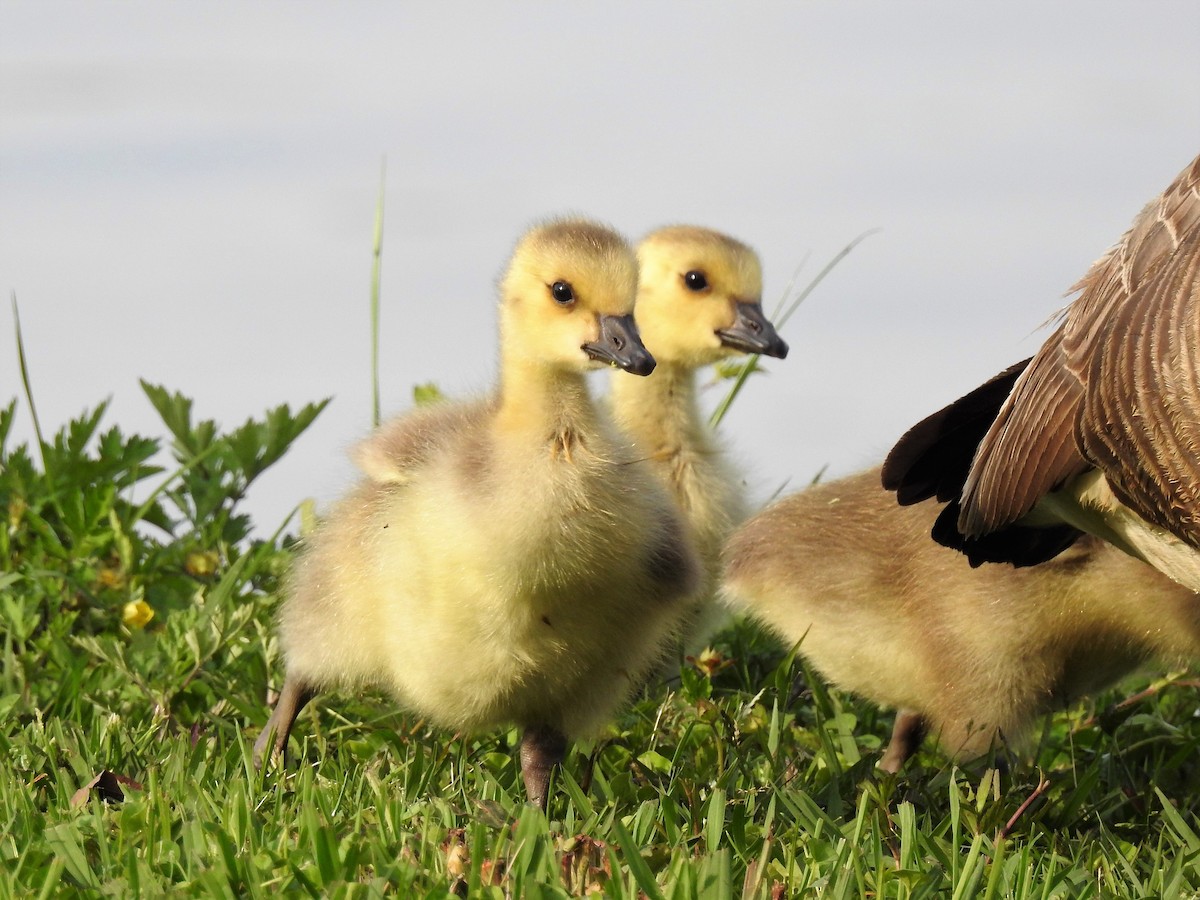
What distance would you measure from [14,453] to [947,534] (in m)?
3.20

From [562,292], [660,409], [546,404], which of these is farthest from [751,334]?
[546,404]

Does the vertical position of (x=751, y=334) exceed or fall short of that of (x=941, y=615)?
it exceeds it

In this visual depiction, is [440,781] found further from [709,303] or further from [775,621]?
[709,303]

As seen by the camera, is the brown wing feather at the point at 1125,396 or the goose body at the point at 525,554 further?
the goose body at the point at 525,554

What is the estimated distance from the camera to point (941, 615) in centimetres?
444

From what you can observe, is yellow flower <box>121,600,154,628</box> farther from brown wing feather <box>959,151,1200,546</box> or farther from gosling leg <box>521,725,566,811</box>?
brown wing feather <box>959,151,1200,546</box>

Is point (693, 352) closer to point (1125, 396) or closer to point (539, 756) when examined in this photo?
point (539, 756)

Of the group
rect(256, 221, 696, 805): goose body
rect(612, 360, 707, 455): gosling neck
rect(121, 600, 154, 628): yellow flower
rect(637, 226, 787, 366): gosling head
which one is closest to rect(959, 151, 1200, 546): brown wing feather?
rect(256, 221, 696, 805): goose body

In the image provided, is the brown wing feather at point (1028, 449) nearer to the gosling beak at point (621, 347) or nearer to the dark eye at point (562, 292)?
the gosling beak at point (621, 347)

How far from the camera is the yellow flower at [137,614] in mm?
4977

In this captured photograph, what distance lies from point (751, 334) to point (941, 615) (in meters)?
1.33

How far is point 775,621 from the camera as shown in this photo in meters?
4.83

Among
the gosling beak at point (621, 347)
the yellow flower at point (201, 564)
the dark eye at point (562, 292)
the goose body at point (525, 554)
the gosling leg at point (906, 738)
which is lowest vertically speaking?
the gosling leg at point (906, 738)

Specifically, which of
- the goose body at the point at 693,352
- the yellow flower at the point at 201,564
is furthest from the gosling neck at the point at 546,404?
the yellow flower at the point at 201,564
